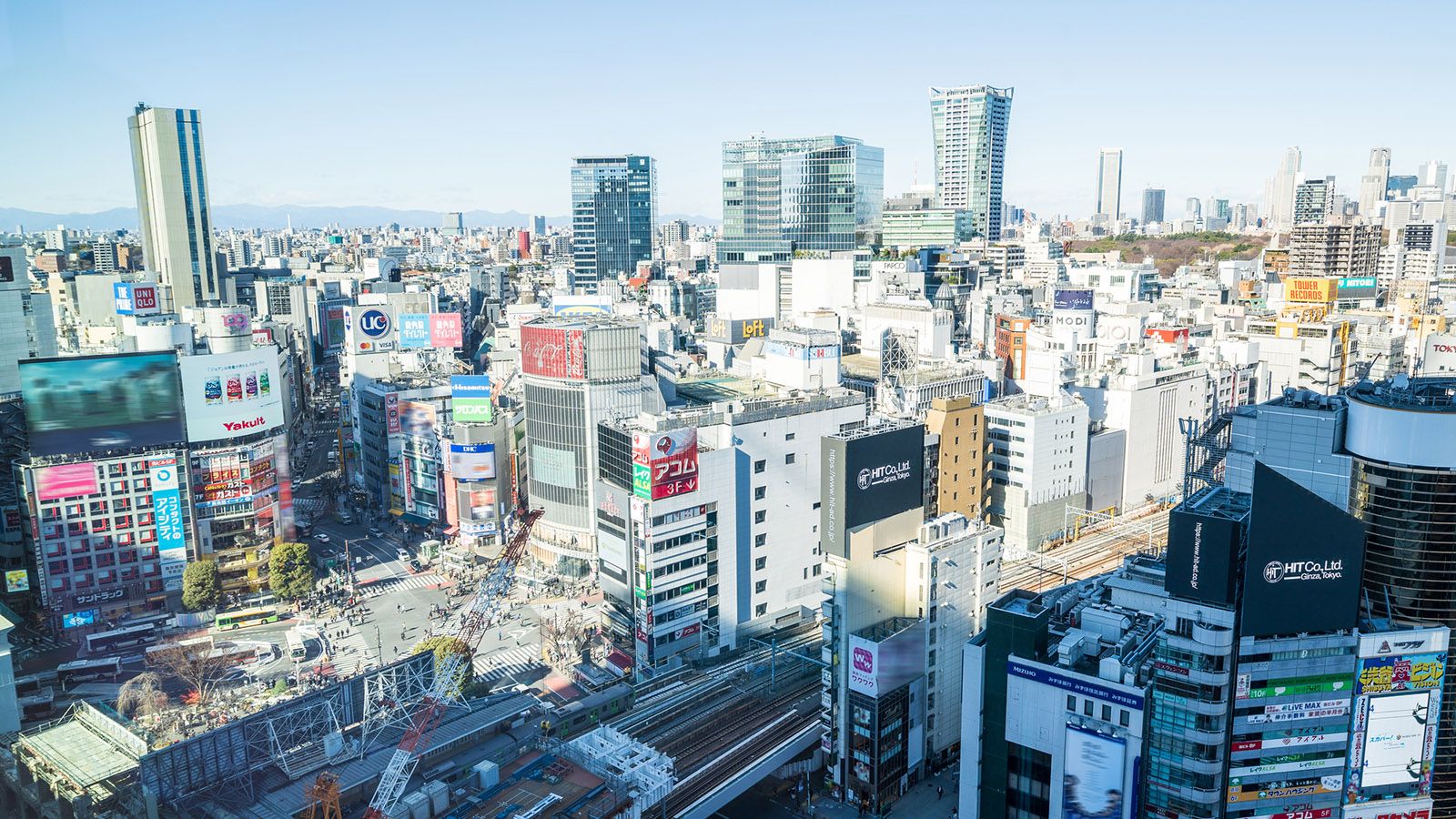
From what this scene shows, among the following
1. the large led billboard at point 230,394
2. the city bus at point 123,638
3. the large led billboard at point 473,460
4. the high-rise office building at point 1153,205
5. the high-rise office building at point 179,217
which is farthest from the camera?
the high-rise office building at point 1153,205

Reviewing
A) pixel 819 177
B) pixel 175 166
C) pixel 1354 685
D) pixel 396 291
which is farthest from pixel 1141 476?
pixel 175 166

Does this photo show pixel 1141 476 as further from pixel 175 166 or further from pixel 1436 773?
pixel 175 166

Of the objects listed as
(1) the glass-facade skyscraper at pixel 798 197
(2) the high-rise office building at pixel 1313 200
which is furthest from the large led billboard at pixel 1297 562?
(2) the high-rise office building at pixel 1313 200

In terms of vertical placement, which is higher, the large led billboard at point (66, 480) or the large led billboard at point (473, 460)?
the large led billboard at point (66, 480)

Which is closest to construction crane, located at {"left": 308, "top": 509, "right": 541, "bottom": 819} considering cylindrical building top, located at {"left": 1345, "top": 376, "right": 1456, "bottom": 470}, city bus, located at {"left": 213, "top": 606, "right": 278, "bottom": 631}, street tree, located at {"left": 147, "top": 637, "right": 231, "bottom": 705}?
street tree, located at {"left": 147, "top": 637, "right": 231, "bottom": 705}

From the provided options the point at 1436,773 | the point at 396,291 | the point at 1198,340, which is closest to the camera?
the point at 1436,773

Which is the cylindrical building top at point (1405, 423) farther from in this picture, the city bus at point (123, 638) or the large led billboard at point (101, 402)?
the large led billboard at point (101, 402)

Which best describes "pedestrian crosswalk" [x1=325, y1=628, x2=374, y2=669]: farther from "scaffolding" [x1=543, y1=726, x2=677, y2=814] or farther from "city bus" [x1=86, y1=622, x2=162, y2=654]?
"scaffolding" [x1=543, y1=726, x2=677, y2=814]
